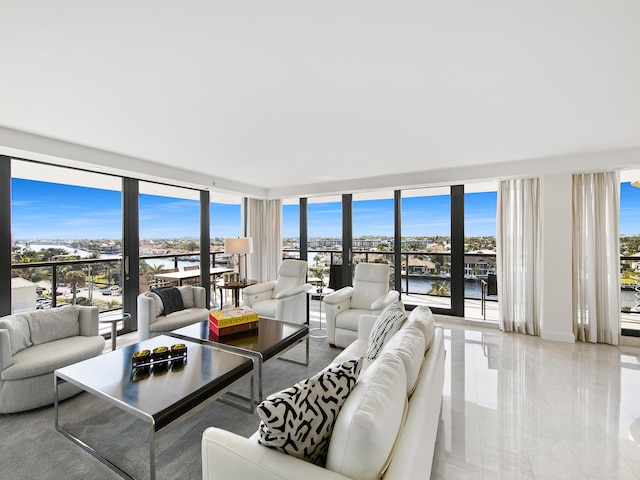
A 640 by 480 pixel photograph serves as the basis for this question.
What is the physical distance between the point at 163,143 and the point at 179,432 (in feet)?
9.13

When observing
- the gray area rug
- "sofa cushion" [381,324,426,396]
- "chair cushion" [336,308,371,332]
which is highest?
"sofa cushion" [381,324,426,396]

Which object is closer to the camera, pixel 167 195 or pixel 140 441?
pixel 140 441

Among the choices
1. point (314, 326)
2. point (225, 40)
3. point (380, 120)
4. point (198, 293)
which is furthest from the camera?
point (314, 326)

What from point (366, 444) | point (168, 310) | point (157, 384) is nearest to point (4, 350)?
point (157, 384)

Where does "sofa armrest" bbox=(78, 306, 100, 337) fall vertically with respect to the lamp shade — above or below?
below

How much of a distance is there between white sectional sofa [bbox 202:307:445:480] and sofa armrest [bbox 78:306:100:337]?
247cm

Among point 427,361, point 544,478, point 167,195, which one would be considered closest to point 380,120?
point 427,361

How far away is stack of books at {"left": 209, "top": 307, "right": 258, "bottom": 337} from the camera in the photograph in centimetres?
283

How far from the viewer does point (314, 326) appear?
4766 mm

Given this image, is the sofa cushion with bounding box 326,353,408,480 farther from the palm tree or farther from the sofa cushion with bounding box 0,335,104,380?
the palm tree

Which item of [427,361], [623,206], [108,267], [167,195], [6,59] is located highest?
[6,59]

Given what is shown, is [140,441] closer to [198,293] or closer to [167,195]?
[198,293]

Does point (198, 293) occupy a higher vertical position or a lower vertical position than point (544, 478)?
higher

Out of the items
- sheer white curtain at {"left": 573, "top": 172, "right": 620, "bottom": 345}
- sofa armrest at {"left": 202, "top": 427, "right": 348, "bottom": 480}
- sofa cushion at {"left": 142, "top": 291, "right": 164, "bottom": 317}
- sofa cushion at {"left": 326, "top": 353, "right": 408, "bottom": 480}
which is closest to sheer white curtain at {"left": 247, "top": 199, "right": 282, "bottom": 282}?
sofa cushion at {"left": 142, "top": 291, "right": 164, "bottom": 317}
